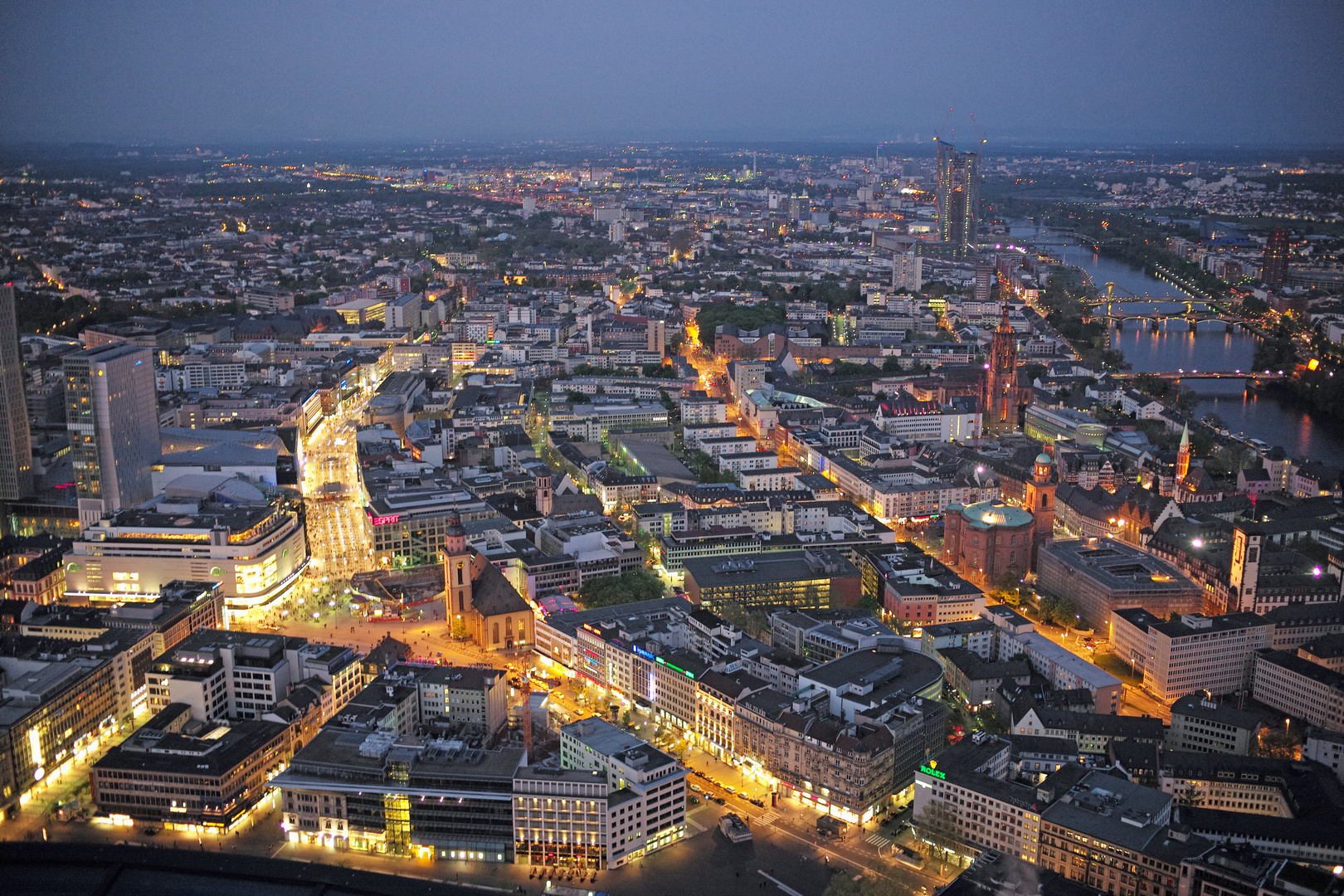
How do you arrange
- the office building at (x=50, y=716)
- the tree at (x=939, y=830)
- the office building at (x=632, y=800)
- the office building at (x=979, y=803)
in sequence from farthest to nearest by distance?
1. the office building at (x=50, y=716)
2. the tree at (x=939, y=830)
3. the office building at (x=632, y=800)
4. the office building at (x=979, y=803)

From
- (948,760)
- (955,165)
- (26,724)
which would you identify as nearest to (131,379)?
(26,724)

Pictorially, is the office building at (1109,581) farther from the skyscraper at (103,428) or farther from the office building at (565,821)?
the skyscraper at (103,428)

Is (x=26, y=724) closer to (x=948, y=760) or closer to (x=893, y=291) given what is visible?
(x=948, y=760)

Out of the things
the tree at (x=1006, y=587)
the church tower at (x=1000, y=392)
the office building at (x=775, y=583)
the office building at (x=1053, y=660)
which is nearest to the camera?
the office building at (x=1053, y=660)

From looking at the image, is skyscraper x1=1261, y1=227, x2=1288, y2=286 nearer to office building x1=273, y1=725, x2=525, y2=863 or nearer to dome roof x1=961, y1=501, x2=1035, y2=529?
dome roof x1=961, y1=501, x2=1035, y2=529

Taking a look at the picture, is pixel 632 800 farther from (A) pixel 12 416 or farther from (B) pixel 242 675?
(A) pixel 12 416

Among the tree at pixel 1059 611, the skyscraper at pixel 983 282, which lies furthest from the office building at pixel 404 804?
the skyscraper at pixel 983 282

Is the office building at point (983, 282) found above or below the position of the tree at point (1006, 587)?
above

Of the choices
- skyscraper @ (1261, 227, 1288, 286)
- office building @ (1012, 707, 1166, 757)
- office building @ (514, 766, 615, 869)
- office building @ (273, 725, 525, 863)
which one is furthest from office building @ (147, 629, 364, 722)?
skyscraper @ (1261, 227, 1288, 286)
